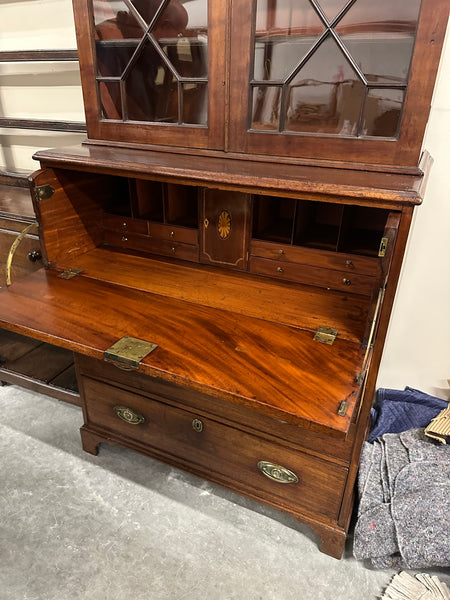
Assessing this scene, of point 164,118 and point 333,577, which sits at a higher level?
point 164,118

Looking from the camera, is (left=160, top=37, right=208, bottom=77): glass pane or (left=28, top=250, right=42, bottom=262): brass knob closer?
(left=160, top=37, right=208, bottom=77): glass pane

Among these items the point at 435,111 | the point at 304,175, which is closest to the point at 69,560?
the point at 304,175

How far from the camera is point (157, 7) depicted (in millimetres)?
1241

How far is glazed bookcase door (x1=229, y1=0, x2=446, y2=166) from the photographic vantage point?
1.03 m

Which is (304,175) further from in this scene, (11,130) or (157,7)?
(11,130)

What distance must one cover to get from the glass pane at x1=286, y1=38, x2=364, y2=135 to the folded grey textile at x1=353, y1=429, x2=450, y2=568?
123 centimetres

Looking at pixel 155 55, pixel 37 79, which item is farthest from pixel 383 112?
pixel 37 79

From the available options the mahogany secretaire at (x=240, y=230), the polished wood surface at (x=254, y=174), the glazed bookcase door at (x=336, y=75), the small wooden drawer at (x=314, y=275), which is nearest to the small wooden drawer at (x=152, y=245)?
the mahogany secretaire at (x=240, y=230)

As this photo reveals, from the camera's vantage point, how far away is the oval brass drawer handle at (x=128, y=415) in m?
1.65

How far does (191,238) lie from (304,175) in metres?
0.61

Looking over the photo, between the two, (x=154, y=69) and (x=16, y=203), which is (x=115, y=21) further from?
(x=16, y=203)

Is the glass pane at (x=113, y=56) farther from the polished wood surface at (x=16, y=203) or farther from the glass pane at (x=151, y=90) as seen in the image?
the polished wood surface at (x=16, y=203)

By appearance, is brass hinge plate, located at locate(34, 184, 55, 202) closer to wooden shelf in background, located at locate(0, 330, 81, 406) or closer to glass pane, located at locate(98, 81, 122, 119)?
glass pane, located at locate(98, 81, 122, 119)

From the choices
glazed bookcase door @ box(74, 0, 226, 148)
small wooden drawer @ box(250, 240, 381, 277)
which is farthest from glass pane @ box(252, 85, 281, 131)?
small wooden drawer @ box(250, 240, 381, 277)
